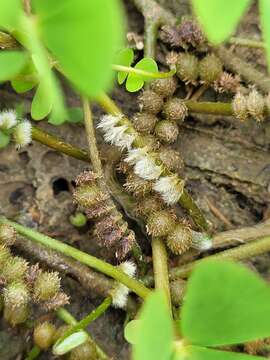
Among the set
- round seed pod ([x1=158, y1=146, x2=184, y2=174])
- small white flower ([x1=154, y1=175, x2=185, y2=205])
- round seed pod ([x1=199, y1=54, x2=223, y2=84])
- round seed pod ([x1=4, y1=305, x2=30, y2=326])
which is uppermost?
round seed pod ([x1=199, y1=54, x2=223, y2=84])

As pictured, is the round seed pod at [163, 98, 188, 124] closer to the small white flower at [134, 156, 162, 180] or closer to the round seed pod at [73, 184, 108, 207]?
the small white flower at [134, 156, 162, 180]

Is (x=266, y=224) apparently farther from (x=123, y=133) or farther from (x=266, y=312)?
(x=266, y=312)

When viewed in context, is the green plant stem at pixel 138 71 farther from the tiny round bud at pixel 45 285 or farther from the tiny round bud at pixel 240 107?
→ the tiny round bud at pixel 45 285

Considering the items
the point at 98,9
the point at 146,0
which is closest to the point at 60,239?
the point at 146,0

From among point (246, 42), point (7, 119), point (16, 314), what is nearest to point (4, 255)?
point (16, 314)

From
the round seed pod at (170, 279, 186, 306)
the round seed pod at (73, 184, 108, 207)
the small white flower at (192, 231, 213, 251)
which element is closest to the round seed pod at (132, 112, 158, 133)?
the round seed pod at (73, 184, 108, 207)

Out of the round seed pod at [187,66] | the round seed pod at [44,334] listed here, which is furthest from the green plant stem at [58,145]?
the round seed pod at [44,334]
